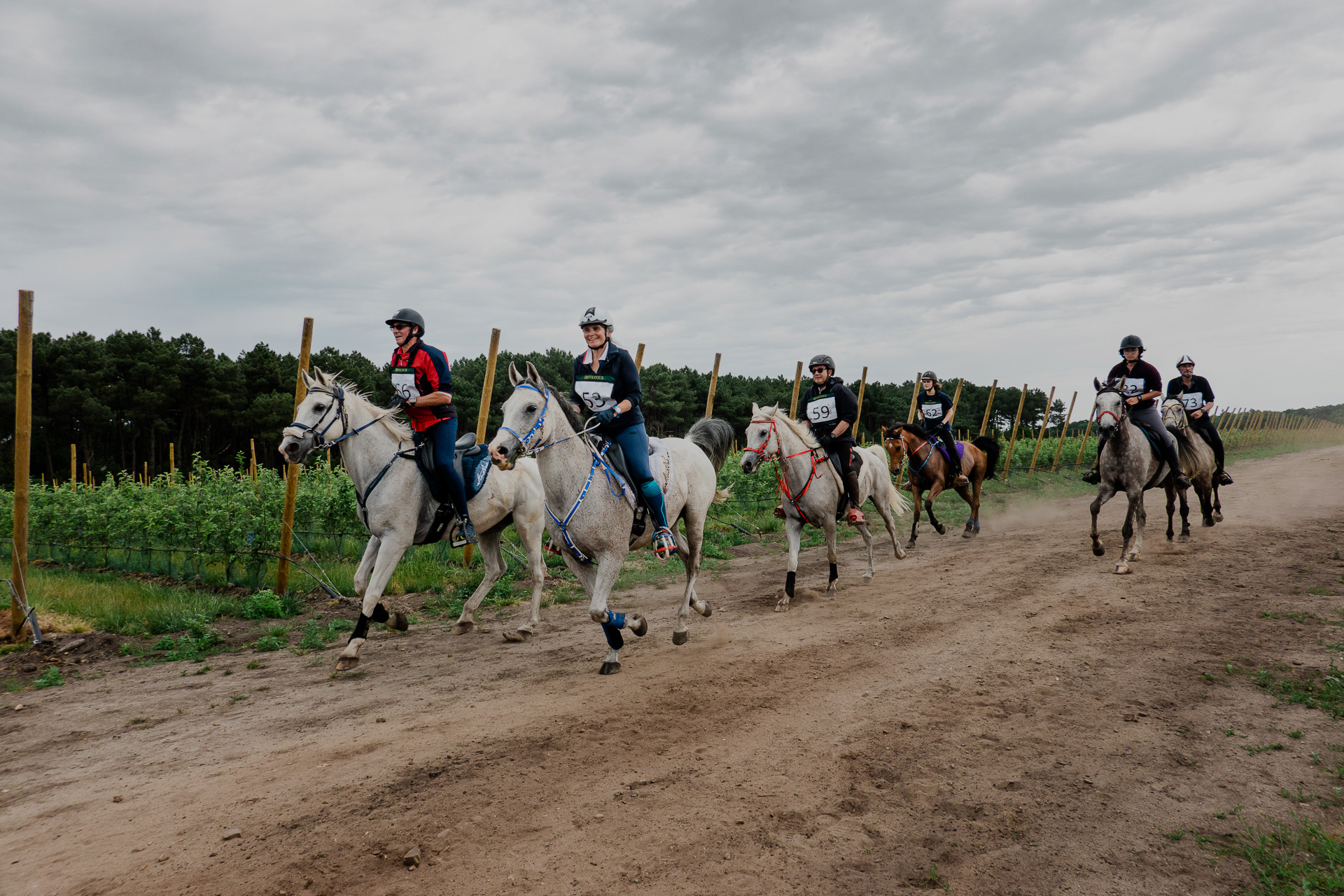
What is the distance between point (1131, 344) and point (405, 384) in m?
9.64

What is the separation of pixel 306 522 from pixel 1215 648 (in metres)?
11.3

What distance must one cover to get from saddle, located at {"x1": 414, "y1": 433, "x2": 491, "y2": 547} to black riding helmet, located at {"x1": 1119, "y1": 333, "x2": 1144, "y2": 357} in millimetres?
8918

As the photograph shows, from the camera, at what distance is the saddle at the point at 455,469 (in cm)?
671

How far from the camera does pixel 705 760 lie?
3.86m

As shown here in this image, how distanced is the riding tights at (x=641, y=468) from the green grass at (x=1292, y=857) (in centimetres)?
414

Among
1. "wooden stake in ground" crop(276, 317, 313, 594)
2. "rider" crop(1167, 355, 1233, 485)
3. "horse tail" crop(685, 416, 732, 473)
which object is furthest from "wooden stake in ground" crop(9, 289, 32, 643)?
"rider" crop(1167, 355, 1233, 485)

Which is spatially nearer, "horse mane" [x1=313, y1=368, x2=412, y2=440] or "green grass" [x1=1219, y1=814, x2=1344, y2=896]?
"green grass" [x1=1219, y1=814, x2=1344, y2=896]

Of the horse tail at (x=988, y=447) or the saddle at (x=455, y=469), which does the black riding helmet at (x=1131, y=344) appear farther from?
the saddle at (x=455, y=469)

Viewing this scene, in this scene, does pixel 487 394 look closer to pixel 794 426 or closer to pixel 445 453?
pixel 445 453

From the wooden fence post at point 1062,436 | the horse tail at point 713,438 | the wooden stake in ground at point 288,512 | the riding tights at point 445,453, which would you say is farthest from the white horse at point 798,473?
the wooden fence post at point 1062,436

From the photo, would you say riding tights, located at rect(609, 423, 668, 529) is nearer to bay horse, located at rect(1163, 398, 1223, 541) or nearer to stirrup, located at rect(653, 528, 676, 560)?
stirrup, located at rect(653, 528, 676, 560)

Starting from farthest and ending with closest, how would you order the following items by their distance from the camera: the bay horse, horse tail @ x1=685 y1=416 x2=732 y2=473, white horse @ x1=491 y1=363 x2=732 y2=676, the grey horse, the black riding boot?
the bay horse
the black riding boot
the grey horse
horse tail @ x1=685 y1=416 x2=732 y2=473
white horse @ x1=491 y1=363 x2=732 y2=676

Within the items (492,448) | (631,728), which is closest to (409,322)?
(492,448)

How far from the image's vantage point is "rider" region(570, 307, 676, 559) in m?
5.82
